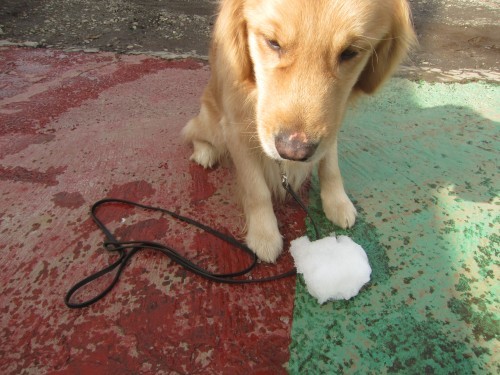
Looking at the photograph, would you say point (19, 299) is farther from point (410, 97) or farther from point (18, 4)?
point (18, 4)

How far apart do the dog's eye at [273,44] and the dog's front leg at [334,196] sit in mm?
699

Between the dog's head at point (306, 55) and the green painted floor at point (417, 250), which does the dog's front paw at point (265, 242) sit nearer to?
the green painted floor at point (417, 250)

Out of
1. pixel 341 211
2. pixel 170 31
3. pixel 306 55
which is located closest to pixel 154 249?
pixel 341 211

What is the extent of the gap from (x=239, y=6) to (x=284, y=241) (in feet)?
3.67

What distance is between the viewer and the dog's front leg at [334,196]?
191 cm

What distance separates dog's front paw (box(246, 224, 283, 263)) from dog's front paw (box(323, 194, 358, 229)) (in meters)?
0.33

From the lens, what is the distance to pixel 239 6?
5.18 ft

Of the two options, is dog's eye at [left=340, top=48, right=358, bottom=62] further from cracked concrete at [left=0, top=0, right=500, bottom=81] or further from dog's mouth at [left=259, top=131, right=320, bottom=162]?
→ cracked concrete at [left=0, top=0, right=500, bottom=81]

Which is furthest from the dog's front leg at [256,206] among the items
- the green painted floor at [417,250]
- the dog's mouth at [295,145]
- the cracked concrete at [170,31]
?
the cracked concrete at [170,31]

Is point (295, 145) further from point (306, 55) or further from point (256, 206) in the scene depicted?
point (256, 206)

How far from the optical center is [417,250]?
1.75 m

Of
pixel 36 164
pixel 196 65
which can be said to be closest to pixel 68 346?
pixel 36 164

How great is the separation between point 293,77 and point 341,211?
0.81 metres

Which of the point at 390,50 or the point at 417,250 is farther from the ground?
the point at 390,50
